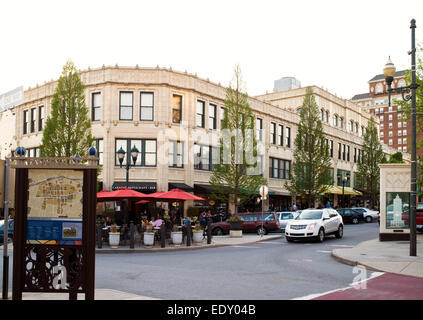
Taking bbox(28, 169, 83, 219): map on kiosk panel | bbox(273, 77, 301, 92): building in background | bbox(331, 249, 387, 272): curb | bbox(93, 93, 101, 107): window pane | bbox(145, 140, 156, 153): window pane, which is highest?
bbox(273, 77, 301, 92): building in background

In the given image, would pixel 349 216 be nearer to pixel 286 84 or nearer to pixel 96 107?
pixel 96 107

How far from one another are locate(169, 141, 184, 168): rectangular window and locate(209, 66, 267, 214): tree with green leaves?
12.7ft

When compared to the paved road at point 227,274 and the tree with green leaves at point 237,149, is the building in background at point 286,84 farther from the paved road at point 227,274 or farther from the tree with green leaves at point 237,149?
the paved road at point 227,274

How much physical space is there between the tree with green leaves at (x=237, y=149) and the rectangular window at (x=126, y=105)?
7.75 meters

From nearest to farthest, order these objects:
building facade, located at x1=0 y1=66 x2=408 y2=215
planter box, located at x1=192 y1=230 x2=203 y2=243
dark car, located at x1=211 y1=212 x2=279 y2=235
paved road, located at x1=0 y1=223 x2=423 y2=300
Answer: paved road, located at x1=0 y1=223 x2=423 y2=300, planter box, located at x1=192 y1=230 x2=203 y2=243, dark car, located at x1=211 y1=212 x2=279 y2=235, building facade, located at x1=0 y1=66 x2=408 y2=215

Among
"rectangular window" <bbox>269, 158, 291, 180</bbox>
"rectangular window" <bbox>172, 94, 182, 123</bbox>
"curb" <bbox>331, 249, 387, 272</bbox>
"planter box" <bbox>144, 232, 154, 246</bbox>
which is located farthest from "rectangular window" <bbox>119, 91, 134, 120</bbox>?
"curb" <bbox>331, 249, 387, 272</bbox>

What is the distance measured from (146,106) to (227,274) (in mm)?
24950

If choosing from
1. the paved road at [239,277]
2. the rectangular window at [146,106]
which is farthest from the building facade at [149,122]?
the paved road at [239,277]

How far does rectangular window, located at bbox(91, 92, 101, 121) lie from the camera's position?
3600cm

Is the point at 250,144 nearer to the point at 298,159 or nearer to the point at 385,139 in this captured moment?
the point at 298,159

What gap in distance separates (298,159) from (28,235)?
38.8m

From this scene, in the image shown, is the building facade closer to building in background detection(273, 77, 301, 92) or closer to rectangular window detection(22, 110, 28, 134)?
rectangular window detection(22, 110, 28, 134)
